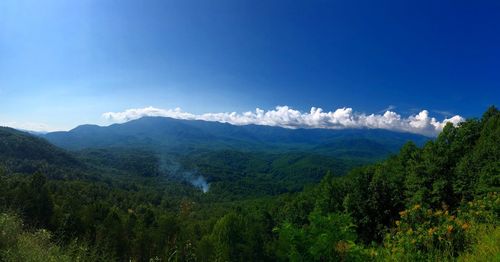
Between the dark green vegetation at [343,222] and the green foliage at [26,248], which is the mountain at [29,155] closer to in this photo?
the dark green vegetation at [343,222]

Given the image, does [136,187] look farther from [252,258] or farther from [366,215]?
[252,258]

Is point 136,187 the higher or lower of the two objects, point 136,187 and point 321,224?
the lower

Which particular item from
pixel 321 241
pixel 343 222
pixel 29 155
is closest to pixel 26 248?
pixel 321 241

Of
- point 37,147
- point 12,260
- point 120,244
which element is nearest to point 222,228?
point 12,260

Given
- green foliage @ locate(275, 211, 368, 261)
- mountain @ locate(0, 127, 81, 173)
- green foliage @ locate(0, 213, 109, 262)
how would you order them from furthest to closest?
mountain @ locate(0, 127, 81, 173) → green foliage @ locate(275, 211, 368, 261) → green foliage @ locate(0, 213, 109, 262)

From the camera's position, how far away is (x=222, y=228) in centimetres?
856

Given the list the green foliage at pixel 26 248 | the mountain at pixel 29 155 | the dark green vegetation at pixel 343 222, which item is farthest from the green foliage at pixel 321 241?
the mountain at pixel 29 155

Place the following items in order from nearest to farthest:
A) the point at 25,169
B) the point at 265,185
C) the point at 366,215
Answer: the point at 366,215
the point at 25,169
the point at 265,185

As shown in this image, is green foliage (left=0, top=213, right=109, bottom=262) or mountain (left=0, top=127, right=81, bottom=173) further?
mountain (left=0, top=127, right=81, bottom=173)

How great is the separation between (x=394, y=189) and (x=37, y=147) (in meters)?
148

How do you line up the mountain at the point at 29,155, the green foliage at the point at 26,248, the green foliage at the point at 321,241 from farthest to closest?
1. the mountain at the point at 29,155
2. the green foliage at the point at 321,241
3. the green foliage at the point at 26,248

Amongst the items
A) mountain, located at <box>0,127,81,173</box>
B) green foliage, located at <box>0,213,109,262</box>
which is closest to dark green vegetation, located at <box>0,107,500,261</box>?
green foliage, located at <box>0,213,109,262</box>

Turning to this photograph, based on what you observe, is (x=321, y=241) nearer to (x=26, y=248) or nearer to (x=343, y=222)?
(x=343, y=222)

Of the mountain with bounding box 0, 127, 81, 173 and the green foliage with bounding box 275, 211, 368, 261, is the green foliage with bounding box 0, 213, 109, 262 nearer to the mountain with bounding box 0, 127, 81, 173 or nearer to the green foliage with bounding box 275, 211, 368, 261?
the green foliage with bounding box 275, 211, 368, 261
